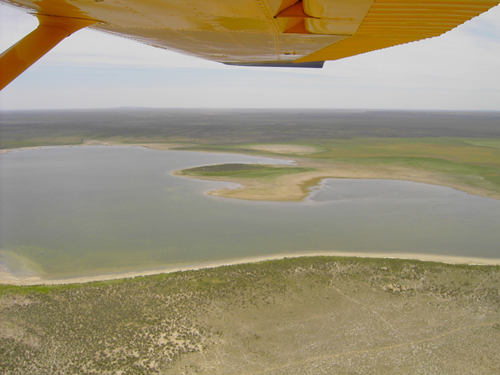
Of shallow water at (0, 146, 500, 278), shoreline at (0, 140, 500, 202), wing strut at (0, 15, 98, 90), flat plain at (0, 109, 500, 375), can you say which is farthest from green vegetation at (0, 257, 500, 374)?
shoreline at (0, 140, 500, 202)

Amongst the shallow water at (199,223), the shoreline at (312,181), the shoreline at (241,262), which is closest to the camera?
the shoreline at (241,262)

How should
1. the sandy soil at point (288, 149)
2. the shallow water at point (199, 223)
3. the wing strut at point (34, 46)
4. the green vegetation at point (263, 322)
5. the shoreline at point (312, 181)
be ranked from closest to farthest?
the wing strut at point (34, 46)
the green vegetation at point (263, 322)
the shallow water at point (199, 223)
the shoreline at point (312, 181)
the sandy soil at point (288, 149)

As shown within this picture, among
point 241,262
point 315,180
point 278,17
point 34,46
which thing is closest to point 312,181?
point 315,180

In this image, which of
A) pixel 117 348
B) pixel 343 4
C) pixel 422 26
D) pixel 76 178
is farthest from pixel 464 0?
pixel 76 178

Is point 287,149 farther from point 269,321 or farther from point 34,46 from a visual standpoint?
point 34,46

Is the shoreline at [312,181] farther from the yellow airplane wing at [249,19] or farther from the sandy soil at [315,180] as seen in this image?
the yellow airplane wing at [249,19]

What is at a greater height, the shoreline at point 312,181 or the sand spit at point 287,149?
the sand spit at point 287,149

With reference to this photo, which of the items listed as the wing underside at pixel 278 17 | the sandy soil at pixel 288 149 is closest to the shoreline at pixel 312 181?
the sandy soil at pixel 288 149
